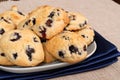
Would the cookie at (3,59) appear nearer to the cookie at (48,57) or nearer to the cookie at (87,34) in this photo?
the cookie at (48,57)

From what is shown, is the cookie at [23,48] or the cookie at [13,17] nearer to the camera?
the cookie at [23,48]

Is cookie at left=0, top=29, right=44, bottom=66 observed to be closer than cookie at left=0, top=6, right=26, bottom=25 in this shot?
Yes

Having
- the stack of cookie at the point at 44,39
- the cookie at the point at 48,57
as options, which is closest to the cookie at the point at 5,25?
the stack of cookie at the point at 44,39

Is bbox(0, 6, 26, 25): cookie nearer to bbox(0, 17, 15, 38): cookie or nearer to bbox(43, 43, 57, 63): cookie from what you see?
bbox(0, 17, 15, 38): cookie

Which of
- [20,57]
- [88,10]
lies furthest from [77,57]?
[88,10]

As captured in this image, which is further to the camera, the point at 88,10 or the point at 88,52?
the point at 88,10

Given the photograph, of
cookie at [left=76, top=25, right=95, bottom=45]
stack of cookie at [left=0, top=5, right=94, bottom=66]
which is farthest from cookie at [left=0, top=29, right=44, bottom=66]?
cookie at [left=76, top=25, right=95, bottom=45]

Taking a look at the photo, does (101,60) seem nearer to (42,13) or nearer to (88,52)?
(88,52)

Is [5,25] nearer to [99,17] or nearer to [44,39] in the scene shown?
[44,39]
